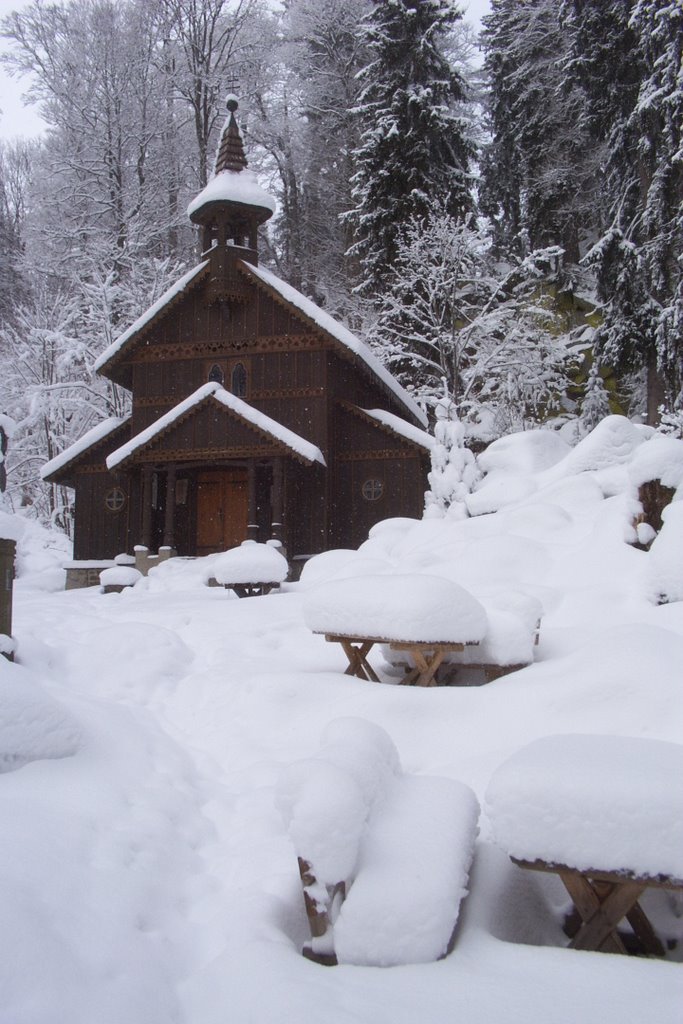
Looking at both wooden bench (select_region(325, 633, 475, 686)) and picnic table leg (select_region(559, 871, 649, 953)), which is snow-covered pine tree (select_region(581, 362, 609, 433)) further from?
picnic table leg (select_region(559, 871, 649, 953))

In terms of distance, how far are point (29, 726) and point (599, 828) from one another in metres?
3.16

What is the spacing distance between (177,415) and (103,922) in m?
16.3

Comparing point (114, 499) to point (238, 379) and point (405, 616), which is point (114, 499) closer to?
point (238, 379)

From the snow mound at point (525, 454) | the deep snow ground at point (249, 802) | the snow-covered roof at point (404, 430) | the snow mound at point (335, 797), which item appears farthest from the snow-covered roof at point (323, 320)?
the snow mound at point (335, 797)

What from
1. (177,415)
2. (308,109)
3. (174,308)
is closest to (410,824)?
(177,415)

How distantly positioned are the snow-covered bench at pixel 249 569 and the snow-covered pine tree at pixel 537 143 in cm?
2150

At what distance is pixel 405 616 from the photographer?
6.35m

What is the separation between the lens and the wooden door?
20141mm

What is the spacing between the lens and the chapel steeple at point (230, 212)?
789 inches

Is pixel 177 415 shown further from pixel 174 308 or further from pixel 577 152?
pixel 577 152

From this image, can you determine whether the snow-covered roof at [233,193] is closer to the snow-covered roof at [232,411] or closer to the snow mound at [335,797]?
the snow-covered roof at [232,411]

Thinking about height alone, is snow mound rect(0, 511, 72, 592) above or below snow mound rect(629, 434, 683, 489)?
below

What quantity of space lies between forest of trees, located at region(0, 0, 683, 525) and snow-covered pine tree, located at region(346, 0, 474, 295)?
0.27 ft

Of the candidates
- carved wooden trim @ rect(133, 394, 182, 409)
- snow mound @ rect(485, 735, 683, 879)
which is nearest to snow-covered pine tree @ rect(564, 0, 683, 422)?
carved wooden trim @ rect(133, 394, 182, 409)
